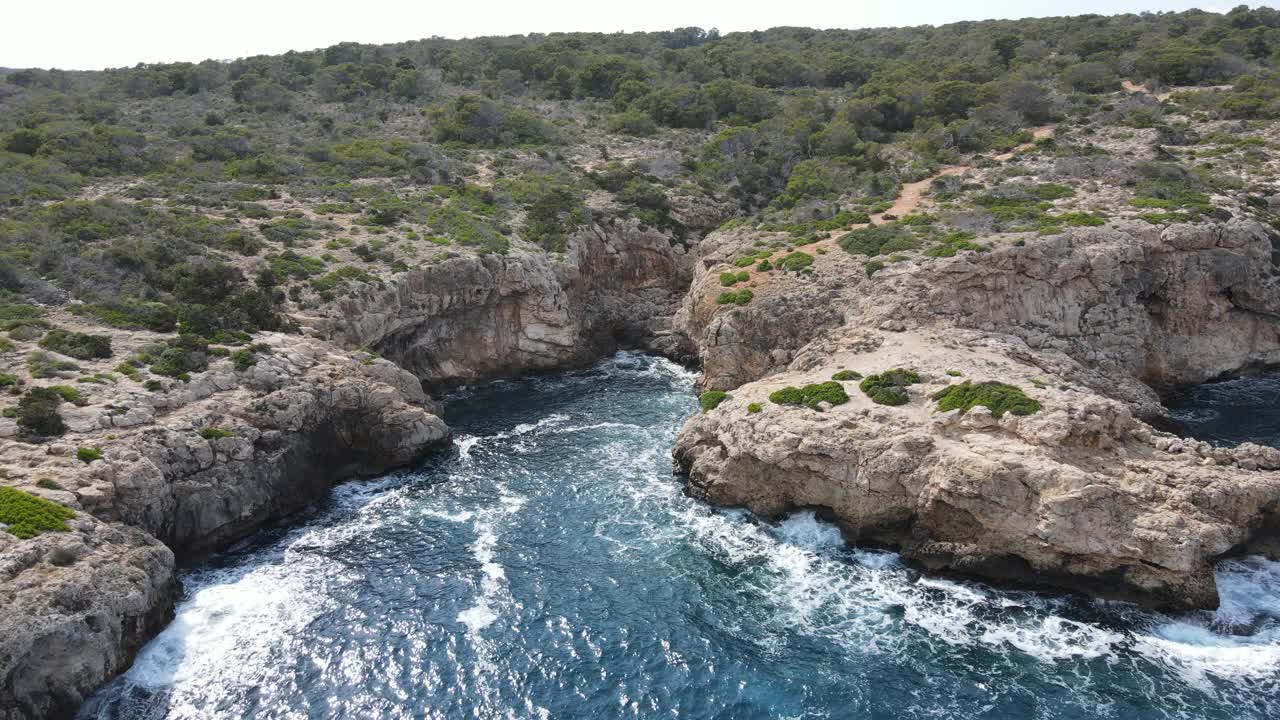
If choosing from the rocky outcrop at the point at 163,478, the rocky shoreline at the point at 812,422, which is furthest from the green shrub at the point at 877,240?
the rocky outcrop at the point at 163,478

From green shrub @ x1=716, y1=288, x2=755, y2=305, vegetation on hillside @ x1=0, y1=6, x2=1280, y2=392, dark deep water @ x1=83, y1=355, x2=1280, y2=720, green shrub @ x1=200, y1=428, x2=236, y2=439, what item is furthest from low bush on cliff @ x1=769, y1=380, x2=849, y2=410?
green shrub @ x1=200, y1=428, x2=236, y2=439

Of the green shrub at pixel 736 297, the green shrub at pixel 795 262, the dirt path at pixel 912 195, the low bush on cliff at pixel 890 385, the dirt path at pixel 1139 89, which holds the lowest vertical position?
the low bush on cliff at pixel 890 385

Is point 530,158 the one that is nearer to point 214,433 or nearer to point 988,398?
point 214,433

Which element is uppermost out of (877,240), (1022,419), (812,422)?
(877,240)

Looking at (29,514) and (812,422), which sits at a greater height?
(29,514)

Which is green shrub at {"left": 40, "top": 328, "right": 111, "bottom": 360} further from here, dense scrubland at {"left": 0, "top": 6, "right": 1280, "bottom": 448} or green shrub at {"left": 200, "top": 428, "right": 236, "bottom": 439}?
green shrub at {"left": 200, "top": 428, "right": 236, "bottom": 439}

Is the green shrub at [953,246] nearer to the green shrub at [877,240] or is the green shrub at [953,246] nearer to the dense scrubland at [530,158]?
the dense scrubland at [530,158]

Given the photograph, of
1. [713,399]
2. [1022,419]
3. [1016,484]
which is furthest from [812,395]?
[1016,484]
